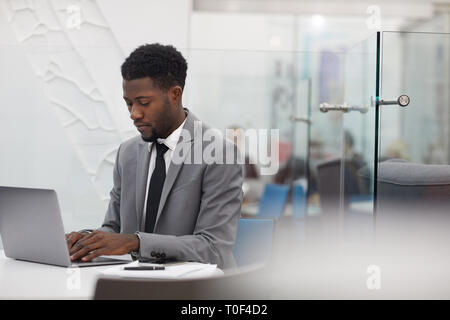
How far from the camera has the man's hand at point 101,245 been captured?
72.4 inches

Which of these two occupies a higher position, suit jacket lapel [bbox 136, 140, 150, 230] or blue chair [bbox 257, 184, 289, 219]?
suit jacket lapel [bbox 136, 140, 150, 230]

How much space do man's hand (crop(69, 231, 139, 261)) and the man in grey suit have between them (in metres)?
0.19

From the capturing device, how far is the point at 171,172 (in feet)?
7.19

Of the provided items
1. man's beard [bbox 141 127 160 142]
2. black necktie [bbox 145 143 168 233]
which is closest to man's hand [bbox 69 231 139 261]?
black necktie [bbox 145 143 168 233]

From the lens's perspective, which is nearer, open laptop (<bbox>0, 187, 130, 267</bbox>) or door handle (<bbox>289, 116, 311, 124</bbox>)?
open laptop (<bbox>0, 187, 130, 267</bbox>)

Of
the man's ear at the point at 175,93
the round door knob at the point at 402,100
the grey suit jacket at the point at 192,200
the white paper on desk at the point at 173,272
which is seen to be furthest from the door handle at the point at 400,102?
the white paper on desk at the point at 173,272

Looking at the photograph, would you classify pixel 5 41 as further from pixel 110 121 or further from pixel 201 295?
pixel 201 295

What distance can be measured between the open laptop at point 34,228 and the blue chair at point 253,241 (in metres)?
0.54

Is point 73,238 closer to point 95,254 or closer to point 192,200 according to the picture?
point 95,254

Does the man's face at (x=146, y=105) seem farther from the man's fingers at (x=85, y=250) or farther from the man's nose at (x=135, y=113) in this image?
the man's fingers at (x=85, y=250)

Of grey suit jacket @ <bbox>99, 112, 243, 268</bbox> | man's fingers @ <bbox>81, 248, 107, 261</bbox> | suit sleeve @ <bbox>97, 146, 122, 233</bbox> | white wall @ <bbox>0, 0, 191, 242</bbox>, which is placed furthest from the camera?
white wall @ <bbox>0, 0, 191, 242</bbox>

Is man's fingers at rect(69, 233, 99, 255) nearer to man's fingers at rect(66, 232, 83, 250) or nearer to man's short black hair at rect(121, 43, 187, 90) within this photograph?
man's fingers at rect(66, 232, 83, 250)

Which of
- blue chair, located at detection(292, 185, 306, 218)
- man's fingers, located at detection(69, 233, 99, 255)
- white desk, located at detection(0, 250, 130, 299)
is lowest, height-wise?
blue chair, located at detection(292, 185, 306, 218)

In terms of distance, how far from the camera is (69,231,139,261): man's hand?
1839 millimetres
